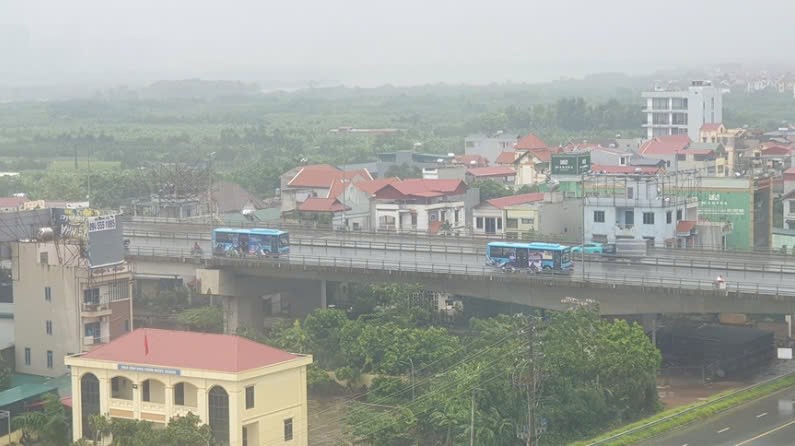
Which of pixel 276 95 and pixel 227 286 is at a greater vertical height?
pixel 276 95

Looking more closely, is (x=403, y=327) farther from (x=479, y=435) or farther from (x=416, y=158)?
(x=416, y=158)

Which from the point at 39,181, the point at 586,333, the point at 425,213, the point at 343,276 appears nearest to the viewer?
the point at 586,333

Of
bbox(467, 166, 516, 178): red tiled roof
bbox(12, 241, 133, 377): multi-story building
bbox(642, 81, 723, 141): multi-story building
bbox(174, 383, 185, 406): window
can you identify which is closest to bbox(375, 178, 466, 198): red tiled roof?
bbox(467, 166, 516, 178): red tiled roof

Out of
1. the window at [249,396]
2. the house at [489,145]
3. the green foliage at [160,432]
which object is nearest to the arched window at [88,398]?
the green foliage at [160,432]

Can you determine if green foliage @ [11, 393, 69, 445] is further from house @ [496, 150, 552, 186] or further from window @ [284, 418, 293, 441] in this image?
house @ [496, 150, 552, 186]

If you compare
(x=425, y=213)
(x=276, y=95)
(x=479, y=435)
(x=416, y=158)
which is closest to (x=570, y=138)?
(x=416, y=158)

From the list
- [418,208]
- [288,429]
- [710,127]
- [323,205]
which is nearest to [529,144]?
[710,127]
